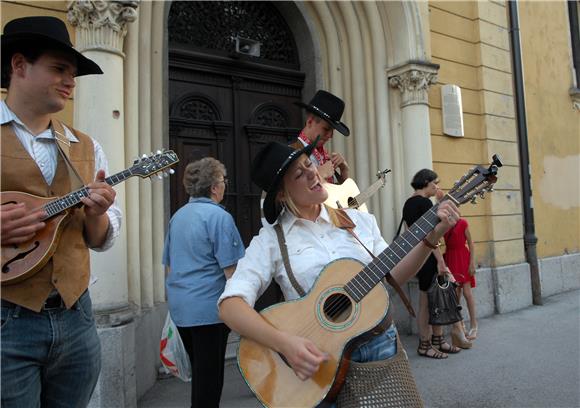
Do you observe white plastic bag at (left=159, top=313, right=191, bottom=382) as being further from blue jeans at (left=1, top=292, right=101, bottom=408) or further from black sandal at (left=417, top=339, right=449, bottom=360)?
black sandal at (left=417, top=339, right=449, bottom=360)

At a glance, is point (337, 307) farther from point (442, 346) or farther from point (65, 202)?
point (442, 346)

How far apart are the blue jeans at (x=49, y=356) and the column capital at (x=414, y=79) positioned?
528 centimetres

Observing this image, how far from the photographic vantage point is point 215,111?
555 centimetres

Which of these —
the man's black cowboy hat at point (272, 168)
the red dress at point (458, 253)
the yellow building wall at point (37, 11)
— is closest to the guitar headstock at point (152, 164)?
the man's black cowboy hat at point (272, 168)

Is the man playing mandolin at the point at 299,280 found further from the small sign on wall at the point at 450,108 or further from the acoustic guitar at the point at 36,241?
the small sign on wall at the point at 450,108

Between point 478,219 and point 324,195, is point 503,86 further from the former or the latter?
point 324,195

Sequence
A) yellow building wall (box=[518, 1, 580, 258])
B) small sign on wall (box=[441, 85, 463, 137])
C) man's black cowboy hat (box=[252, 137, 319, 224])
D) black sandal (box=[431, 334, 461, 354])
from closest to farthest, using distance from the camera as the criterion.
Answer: man's black cowboy hat (box=[252, 137, 319, 224]) < black sandal (box=[431, 334, 461, 354]) < small sign on wall (box=[441, 85, 463, 137]) < yellow building wall (box=[518, 1, 580, 258])

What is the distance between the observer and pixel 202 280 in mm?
3021

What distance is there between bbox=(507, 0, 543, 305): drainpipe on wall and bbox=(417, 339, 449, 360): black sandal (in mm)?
3265

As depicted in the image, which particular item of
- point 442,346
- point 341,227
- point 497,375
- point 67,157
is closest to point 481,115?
Answer: point 442,346

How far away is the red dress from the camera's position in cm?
539

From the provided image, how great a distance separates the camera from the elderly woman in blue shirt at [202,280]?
2.93m

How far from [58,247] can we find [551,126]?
8844 mm

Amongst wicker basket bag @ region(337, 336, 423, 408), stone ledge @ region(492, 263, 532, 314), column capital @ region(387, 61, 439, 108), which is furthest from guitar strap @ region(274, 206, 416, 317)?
stone ledge @ region(492, 263, 532, 314)
